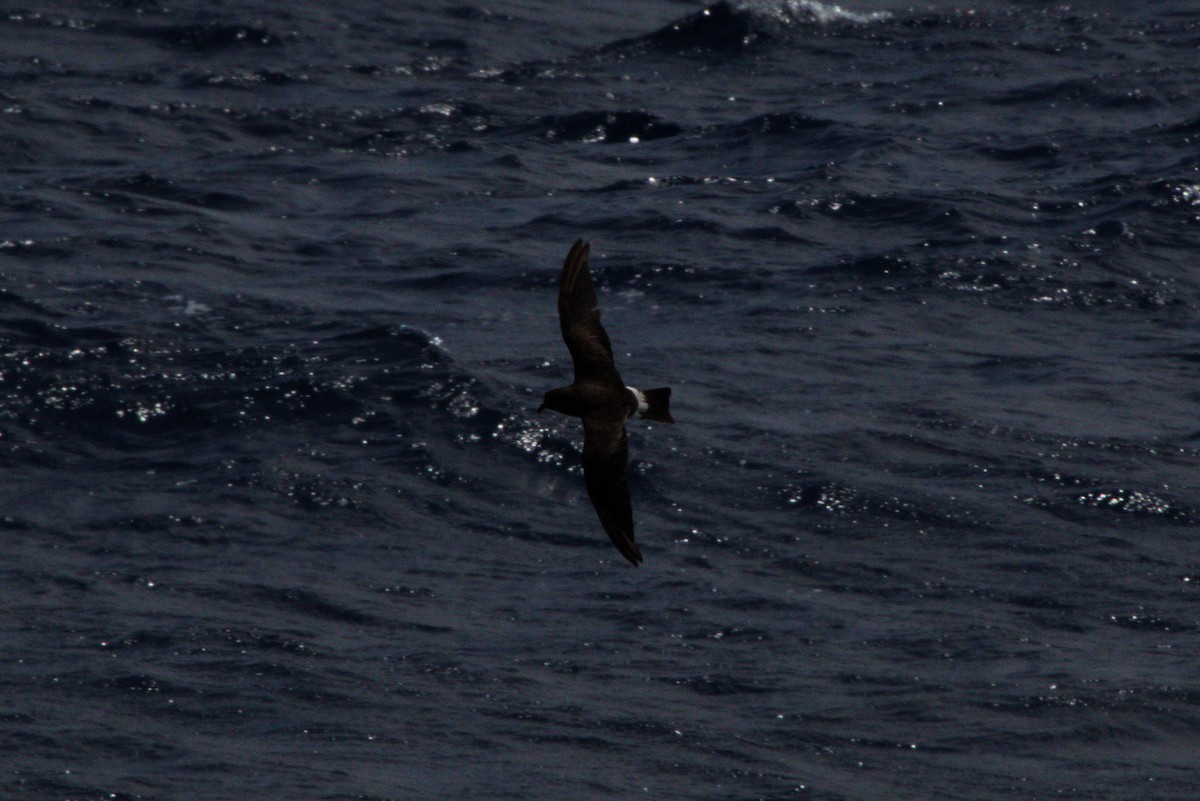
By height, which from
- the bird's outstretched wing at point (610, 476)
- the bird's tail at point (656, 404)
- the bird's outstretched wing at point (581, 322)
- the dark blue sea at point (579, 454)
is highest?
the bird's outstretched wing at point (581, 322)

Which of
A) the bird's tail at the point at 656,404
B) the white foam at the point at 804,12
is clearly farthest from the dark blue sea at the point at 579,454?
the white foam at the point at 804,12

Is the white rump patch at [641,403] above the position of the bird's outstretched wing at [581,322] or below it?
below

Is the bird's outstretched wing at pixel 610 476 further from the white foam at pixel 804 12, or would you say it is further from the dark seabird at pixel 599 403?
the white foam at pixel 804 12

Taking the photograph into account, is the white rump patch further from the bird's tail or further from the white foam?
the white foam

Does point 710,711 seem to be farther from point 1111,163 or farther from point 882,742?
point 1111,163

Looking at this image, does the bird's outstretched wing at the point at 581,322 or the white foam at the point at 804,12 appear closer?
the bird's outstretched wing at the point at 581,322

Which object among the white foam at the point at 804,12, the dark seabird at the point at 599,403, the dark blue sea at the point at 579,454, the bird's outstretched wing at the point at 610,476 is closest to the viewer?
the bird's outstretched wing at the point at 610,476

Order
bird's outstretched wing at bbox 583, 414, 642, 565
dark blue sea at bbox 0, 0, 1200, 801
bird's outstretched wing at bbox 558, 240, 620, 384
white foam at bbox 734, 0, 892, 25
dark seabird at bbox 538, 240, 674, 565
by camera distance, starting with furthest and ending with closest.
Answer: white foam at bbox 734, 0, 892, 25
dark blue sea at bbox 0, 0, 1200, 801
bird's outstretched wing at bbox 558, 240, 620, 384
dark seabird at bbox 538, 240, 674, 565
bird's outstretched wing at bbox 583, 414, 642, 565

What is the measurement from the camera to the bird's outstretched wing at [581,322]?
1079 centimetres

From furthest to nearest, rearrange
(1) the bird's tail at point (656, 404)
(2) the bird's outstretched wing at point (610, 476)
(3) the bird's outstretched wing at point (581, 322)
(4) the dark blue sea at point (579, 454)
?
(4) the dark blue sea at point (579, 454) → (3) the bird's outstretched wing at point (581, 322) → (1) the bird's tail at point (656, 404) → (2) the bird's outstretched wing at point (610, 476)

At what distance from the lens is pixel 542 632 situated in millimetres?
15711

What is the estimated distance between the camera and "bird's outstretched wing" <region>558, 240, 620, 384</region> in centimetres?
1079

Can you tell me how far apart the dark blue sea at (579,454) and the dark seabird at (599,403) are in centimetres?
442

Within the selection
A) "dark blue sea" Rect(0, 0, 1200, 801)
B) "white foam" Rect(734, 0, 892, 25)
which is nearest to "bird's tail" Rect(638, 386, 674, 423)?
"dark blue sea" Rect(0, 0, 1200, 801)
